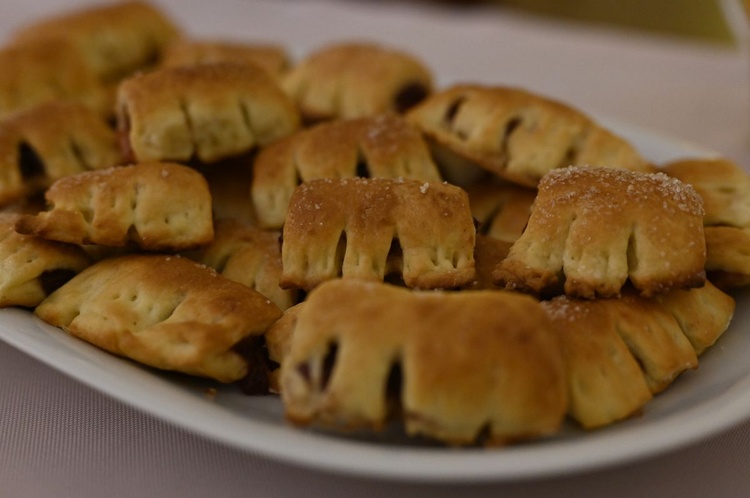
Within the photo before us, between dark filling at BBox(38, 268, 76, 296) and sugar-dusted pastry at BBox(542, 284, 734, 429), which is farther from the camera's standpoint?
dark filling at BBox(38, 268, 76, 296)

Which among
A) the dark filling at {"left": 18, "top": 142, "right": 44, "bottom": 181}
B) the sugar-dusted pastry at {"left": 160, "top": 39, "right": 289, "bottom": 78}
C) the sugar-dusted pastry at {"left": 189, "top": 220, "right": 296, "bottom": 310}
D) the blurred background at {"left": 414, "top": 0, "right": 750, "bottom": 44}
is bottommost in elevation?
the blurred background at {"left": 414, "top": 0, "right": 750, "bottom": 44}

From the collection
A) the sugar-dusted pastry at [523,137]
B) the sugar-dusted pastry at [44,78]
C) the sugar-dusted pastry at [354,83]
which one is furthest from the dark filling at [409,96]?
the sugar-dusted pastry at [44,78]

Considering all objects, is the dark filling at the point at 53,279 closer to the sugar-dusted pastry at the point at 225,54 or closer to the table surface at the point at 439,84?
the table surface at the point at 439,84

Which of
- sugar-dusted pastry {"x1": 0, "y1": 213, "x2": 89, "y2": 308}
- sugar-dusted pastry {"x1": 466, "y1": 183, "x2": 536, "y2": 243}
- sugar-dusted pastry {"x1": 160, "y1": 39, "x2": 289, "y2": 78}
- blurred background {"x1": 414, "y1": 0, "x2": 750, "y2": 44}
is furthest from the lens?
blurred background {"x1": 414, "y1": 0, "x2": 750, "y2": 44}

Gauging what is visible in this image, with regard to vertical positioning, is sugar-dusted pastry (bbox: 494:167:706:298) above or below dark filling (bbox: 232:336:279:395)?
above

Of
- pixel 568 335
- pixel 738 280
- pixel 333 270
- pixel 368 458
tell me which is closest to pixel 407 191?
pixel 333 270

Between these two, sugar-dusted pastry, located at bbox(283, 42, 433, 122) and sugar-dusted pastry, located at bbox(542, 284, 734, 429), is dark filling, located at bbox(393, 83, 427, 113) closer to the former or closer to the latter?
sugar-dusted pastry, located at bbox(283, 42, 433, 122)

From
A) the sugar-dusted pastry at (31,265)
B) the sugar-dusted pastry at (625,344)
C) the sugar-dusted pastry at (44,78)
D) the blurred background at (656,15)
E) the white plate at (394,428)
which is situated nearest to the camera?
the white plate at (394,428)

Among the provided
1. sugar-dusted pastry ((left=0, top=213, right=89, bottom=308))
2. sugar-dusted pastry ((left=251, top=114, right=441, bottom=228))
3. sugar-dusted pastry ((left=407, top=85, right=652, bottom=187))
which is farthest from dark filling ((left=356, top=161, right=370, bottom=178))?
sugar-dusted pastry ((left=0, top=213, right=89, bottom=308))

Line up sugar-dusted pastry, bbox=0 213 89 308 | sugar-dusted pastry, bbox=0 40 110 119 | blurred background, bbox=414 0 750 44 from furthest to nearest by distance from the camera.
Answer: blurred background, bbox=414 0 750 44, sugar-dusted pastry, bbox=0 40 110 119, sugar-dusted pastry, bbox=0 213 89 308
